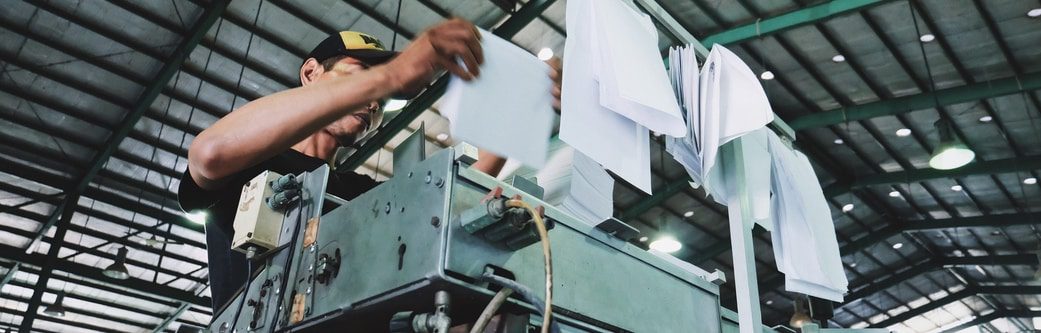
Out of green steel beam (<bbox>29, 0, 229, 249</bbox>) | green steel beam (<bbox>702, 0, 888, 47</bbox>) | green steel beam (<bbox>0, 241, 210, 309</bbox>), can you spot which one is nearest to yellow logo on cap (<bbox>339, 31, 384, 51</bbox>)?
green steel beam (<bbox>702, 0, 888, 47</bbox>)

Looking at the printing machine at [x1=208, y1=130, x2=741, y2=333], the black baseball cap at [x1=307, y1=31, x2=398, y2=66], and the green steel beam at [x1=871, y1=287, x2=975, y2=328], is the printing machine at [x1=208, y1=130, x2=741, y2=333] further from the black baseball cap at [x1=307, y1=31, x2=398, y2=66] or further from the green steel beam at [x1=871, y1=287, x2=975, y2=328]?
the green steel beam at [x1=871, y1=287, x2=975, y2=328]

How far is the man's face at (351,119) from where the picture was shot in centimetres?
169

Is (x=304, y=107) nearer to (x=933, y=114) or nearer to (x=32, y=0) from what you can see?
(x=32, y=0)

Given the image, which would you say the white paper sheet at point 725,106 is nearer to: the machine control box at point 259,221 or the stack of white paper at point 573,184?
the stack of white paper at point 573,184

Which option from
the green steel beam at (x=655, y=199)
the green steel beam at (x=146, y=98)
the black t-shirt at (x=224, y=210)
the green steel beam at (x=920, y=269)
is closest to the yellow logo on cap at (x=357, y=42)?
the black t-shirt at (x=224, y=210)

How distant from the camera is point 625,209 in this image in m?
13.6

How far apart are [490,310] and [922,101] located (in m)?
10.7

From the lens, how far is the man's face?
1693 millimetres

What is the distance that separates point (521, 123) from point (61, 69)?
9.98m

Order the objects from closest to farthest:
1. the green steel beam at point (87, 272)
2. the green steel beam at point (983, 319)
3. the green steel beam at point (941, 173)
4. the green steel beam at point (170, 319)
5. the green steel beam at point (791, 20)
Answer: the green steel beam at point (791, 20), the green steel beam at point (941, 173), the green steel beam at point (87, 272), the green steel beam at point (170, 319), the green steel beam at point (983, 319)

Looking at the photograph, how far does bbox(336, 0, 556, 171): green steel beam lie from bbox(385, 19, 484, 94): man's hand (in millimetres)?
5606

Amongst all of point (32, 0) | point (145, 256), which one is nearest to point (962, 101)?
point (32, 0)

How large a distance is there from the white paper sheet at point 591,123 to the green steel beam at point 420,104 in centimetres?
537

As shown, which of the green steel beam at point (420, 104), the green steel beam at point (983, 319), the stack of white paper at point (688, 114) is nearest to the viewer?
the stack of white paper at point (688, 114)
